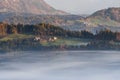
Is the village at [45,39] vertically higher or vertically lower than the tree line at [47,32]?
lower

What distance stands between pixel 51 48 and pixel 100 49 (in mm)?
7531

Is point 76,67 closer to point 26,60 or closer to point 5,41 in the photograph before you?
point 26,60

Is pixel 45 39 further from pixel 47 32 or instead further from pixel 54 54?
pixel 54 54

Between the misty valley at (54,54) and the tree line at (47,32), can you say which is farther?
the tree line at (47,32)

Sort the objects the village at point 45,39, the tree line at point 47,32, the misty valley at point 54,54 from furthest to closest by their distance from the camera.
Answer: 1. the village at point 45,39
2. the tree line at point 47,32
3. the misty valley at point 54,54

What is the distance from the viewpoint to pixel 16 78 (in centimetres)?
2708

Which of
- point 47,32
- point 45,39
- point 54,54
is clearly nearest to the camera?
point 54,54

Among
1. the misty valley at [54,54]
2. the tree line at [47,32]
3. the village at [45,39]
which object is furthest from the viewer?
the village at [45,39]

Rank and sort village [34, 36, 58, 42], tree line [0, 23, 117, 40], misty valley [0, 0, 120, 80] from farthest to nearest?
village [34, 36, 58, 42], tree line [0, 23, 117, 40], misty valley [0, 0, 120, 80]

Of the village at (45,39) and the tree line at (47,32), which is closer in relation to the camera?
the tree line at (47,32)

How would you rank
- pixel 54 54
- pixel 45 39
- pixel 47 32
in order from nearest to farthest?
pixel 54 54 < pixel 45 39 < pixel 47 32

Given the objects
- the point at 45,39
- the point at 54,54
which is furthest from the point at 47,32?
the point at 54,54

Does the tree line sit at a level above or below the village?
above

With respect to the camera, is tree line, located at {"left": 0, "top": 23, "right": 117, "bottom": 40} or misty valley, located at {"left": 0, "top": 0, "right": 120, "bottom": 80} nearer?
misty valley, located at {"left": 0, "top": 0, "right": 120, "bottom": 80}
